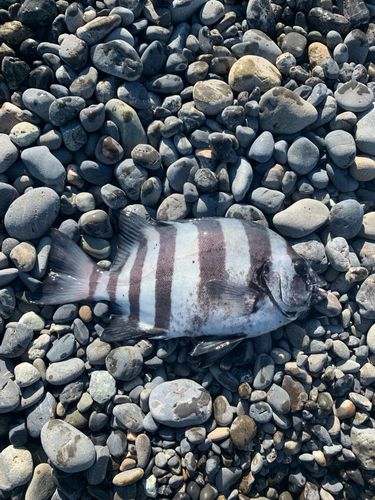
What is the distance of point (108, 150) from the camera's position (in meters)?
3.59

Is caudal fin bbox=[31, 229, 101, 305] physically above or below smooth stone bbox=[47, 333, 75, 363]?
above

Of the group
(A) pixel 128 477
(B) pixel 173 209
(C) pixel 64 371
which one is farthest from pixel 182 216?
(A) pixel 128 477

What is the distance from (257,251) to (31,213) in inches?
97.7

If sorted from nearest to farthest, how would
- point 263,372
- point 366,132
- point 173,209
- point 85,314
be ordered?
1. point 263,372
2. point 85,314
3. point 173,209
4. point 366,132

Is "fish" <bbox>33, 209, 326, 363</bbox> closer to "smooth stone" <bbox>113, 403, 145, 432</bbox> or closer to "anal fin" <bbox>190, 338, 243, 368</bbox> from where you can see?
"anal fin" <bbox>190, 338, 243, 368</bbox>

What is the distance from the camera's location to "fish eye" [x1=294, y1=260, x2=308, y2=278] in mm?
3330

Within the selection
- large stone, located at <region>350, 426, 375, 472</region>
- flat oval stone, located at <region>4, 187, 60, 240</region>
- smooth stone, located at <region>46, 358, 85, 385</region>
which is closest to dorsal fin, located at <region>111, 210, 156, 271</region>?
flat oval stone, located at <region>4, 187, 60, 240</region>

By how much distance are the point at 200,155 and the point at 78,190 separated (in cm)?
150

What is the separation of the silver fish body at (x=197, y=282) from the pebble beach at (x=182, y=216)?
0.21 meters

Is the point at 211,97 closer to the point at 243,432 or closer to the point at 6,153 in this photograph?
the point at 6,153

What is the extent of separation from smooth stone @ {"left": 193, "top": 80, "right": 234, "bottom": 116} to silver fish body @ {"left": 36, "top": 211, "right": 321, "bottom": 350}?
1315 mm

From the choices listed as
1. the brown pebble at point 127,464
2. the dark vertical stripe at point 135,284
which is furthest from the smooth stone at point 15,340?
the brown pebble at point 127,464

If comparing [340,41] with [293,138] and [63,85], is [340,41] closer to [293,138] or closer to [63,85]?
[293,138]

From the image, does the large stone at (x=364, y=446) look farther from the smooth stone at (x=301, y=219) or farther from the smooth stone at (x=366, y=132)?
the smooth stone at (x=366, y=132)
